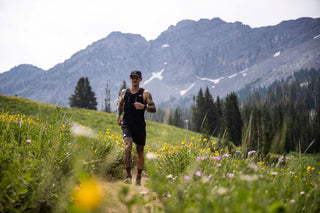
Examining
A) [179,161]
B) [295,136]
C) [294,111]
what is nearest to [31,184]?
[179,161]

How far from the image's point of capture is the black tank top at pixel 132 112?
500 cm

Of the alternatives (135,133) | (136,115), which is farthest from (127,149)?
(136,115)

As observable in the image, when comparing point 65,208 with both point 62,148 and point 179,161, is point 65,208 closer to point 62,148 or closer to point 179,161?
point 62,148

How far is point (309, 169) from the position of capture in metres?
4.96

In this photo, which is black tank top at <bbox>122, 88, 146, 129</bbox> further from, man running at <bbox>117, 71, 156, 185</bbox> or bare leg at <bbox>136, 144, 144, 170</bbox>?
bare leg at <bbox>136, 144, 144, 170</bbox>

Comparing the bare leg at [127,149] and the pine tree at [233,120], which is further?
the pine tree at [233,120]

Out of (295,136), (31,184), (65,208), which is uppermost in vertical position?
(31,184)

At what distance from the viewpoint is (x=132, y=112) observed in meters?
5.04

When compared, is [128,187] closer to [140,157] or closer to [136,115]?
[136,115]

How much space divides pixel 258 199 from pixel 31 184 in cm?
263

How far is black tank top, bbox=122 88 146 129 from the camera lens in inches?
197

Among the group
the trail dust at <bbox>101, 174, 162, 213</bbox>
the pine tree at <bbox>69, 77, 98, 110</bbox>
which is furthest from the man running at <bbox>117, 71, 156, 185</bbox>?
the pine tree at <bbox>69, 77, 98, 110</bbox>

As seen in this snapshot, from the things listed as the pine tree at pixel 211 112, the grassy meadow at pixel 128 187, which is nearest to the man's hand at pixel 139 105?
the grassy meadow at pixel 128 187

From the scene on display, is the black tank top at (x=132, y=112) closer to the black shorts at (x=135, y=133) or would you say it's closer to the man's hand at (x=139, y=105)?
the black shorts at (x=135, y=133)
